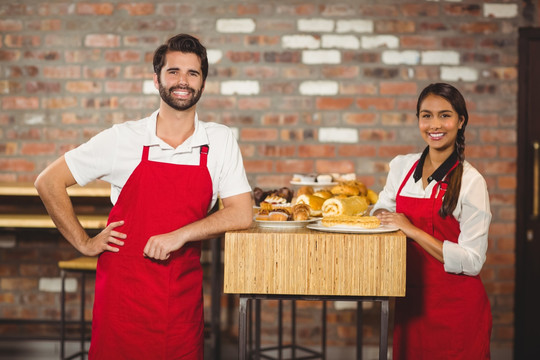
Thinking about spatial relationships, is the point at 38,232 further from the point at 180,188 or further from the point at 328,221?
the point at 328,221

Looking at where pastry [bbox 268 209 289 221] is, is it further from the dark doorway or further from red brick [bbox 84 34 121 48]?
the dark doorway

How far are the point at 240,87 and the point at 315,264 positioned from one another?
7.00 feet

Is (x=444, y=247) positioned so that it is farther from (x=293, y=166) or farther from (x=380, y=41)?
(x=380, y=41)

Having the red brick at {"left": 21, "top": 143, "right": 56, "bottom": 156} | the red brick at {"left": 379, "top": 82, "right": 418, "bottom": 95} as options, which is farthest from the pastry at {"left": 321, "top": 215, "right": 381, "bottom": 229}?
the red brick at {"left": 21, "top": 143, "right": 56, "bottom": 156}

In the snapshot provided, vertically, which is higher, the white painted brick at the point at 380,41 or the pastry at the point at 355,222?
the white painted brick at the point at 380,41

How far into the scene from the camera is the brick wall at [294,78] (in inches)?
142

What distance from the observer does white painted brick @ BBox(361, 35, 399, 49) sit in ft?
11.9

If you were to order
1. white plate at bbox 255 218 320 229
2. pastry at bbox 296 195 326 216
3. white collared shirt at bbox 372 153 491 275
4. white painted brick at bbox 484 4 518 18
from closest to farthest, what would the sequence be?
white plate at bbox 255 218 320 229
white collared shirt at bbox 372 153 491 275
pastry at bbox 296 195 326 216
white painted brick at bbox 484 4 518 18

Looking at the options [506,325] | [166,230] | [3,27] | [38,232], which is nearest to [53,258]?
[38,232]

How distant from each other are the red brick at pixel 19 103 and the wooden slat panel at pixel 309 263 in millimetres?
2485

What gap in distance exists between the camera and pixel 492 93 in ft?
11.9

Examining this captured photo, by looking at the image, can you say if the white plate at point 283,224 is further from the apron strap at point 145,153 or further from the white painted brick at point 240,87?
the white painted brick at point 240,87

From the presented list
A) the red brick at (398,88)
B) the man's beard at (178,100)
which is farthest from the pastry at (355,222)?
the red brick at (398,88)

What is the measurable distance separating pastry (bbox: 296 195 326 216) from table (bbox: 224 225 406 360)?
60 cm
